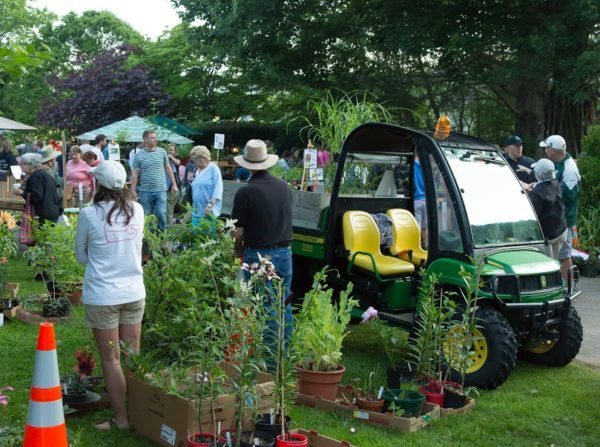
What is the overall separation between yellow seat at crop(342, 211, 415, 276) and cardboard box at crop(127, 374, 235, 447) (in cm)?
260

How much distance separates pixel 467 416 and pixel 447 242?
56.8 inches

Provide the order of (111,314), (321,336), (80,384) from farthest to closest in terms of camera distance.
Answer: (321,336), (80,384), (111,314)

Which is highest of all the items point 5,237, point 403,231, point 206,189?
point 206,189

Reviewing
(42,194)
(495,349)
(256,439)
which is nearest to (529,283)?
(495,349)

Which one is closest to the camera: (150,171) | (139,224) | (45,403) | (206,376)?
(45,403)

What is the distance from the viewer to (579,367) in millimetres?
6605

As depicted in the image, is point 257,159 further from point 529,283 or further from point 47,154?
point 47,154

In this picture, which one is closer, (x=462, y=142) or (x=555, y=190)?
(x=462, y=142)

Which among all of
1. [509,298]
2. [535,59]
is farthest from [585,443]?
[535,59]

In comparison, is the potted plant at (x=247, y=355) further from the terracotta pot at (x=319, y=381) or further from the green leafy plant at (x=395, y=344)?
the green leafy plant at (x=395, y=344)

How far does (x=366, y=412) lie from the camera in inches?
195

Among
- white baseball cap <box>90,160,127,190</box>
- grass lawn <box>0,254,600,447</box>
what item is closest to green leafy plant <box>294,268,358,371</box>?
grass lawn <box>0,254,600,447</box>

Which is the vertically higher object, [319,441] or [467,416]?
[319,441]

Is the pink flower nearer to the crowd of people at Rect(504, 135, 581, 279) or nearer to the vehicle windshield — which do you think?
the vehicle windshield
